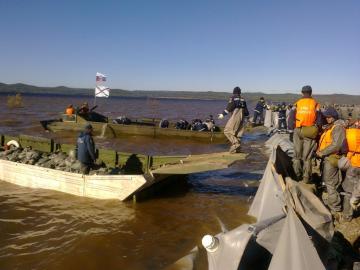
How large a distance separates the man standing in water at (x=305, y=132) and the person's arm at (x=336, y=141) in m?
0.78

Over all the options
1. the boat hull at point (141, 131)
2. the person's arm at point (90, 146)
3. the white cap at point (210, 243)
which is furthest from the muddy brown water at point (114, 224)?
the boat hull at point (141, 131)

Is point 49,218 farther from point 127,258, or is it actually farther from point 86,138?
point 127,258

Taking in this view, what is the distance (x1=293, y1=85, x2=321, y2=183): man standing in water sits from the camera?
23.6 ft

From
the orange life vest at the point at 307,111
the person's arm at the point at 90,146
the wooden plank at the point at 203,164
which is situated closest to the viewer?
the orange life vest at the point at 307,111

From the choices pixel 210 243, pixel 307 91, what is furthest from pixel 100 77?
pixel 210 243

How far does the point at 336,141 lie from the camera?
6305mm

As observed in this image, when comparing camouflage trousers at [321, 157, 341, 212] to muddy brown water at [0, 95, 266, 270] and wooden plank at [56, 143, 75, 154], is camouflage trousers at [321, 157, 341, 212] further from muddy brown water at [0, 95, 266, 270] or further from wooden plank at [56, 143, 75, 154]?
wooden plank at [56, 143, 75, 154]

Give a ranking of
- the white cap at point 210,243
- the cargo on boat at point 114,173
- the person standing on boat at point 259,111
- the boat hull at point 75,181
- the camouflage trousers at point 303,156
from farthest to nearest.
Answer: the person standing on boat at point 259,111 → the boat hull at point 75,181 → the cargo on boat at point 114,173 → the camouflage trousers at point 303,156 → the white cap at point 210,243

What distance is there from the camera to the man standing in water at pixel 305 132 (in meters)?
7.19

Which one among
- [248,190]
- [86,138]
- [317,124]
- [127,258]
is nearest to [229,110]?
[317,124]

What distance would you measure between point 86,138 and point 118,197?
177 centimetres

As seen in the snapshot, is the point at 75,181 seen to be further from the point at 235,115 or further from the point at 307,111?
the point at 307,111

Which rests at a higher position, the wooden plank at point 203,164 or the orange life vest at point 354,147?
the orange life vest at point 354,147

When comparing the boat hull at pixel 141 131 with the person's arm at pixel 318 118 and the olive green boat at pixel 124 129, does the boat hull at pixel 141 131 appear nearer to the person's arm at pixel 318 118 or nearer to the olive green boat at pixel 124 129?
the olive green boat at pixel 124 129
